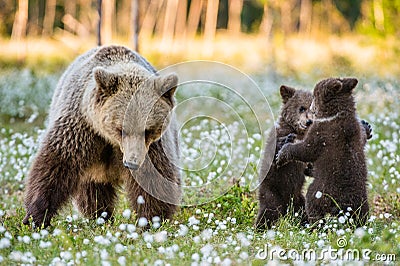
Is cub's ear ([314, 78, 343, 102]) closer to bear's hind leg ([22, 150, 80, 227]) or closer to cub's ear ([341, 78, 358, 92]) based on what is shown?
cub's ear ([341, 78, 358, 92])

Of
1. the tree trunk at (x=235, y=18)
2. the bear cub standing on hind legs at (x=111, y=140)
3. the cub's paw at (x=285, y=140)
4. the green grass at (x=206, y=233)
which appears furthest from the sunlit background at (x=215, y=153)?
the tree trunk at (x=235, y=18)

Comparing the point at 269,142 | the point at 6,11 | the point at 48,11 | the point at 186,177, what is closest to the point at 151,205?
the point at 269,142

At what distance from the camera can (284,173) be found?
615 centimetres

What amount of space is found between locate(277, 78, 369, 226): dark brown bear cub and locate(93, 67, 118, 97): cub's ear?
160 centimetres

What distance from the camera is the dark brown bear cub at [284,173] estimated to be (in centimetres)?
612

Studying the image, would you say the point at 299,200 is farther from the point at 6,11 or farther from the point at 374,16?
the point at 6,11

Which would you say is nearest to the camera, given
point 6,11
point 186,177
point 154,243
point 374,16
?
point 154,243

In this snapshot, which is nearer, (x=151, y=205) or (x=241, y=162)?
(x=151, y=205)

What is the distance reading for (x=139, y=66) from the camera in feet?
19.7

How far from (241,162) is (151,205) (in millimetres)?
2319

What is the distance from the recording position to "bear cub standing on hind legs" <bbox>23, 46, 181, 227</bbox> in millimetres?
5523

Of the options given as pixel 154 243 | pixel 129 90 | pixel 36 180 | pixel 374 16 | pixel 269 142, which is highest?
pixel 374 16

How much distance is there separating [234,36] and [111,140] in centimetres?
2583

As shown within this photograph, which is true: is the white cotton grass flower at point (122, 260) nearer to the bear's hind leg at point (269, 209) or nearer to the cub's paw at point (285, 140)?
the bear's hind leg at point (269, 209)
